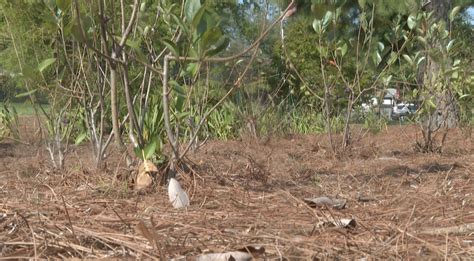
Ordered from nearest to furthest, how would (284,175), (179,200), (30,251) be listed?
(30,251) → (179,200) → (284,175)

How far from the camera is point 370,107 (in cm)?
1123

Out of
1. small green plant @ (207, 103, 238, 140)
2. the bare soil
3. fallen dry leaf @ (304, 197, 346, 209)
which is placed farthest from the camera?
small green plant @ (207, 103, 238, 140)

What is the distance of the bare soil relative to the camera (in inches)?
93.7

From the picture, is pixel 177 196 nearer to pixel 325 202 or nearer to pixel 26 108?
pixel 325 202

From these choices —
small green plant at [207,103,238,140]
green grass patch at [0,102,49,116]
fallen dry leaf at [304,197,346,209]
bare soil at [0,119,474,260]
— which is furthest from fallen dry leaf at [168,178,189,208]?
small green plant at [207,103,238,140]

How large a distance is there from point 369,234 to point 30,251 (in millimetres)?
1236

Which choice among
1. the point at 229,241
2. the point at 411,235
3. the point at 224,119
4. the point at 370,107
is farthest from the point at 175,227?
the point at 370,107

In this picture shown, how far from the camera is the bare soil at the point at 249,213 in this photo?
7.81ft

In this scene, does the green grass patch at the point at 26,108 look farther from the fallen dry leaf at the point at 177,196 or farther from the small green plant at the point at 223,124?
the fallen dry leaf at the point at 177,196

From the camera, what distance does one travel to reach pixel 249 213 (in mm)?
3197

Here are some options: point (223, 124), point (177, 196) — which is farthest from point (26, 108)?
point (177, 196)

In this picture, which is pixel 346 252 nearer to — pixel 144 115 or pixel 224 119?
pixel 144 115

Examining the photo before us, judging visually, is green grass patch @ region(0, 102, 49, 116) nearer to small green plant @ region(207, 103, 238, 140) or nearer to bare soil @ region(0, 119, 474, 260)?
small green plant @ region(207, 103, 238, 140)

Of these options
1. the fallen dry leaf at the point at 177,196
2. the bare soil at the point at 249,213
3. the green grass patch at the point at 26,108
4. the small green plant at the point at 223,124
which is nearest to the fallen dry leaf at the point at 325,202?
the bare soil at the point at 249,213
